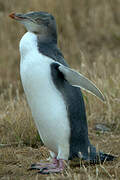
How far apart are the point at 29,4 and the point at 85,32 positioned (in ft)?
4.42

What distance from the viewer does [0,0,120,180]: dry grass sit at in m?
5.30

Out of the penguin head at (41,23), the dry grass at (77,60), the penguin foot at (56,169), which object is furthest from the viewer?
the dry grass at (77,60)

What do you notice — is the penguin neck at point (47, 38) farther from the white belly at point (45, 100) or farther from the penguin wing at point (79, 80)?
the penguin wing at point (79, 80)

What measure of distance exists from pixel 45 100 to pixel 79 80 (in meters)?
0.32

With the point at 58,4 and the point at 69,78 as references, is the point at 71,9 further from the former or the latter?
the point at 69,78

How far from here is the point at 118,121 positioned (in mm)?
5980

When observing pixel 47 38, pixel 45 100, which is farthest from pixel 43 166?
pixel 47 38

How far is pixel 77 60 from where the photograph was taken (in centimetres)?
1019

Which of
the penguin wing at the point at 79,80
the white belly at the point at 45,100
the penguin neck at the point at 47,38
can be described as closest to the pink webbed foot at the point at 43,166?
the white belly at the point at 45,100

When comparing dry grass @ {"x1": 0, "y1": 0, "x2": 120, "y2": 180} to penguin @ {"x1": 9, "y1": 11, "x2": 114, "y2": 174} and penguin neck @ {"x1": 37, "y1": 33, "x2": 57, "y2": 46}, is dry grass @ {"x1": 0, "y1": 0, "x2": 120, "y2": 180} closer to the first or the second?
penguin @ {"x1": 9, "y1": 11, "x2": 114, "y2": 174}

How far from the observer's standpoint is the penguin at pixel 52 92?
4031mm

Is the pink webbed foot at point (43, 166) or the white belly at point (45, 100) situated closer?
the white belly at point (45, 100)

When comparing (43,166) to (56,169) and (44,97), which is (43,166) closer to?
(56,169)

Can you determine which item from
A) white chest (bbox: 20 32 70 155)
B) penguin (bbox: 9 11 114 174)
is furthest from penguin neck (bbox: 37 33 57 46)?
white chest (bbox: 20 32 70 155)
